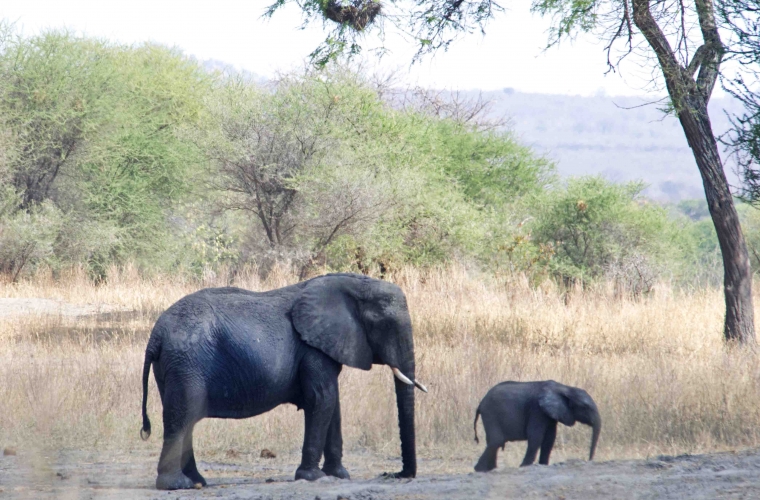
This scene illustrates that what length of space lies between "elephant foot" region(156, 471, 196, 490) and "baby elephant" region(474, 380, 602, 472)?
210 centimetres

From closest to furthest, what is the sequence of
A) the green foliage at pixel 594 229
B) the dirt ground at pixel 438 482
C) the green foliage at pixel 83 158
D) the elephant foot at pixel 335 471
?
the dirt ground at pixel 438 482 → the elephant foot at pixel 335 471 → the green foliage at pixel 83 158 → the green foliage at pixel 594 229

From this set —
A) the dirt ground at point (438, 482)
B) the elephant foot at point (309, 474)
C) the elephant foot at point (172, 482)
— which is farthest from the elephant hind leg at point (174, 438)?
the elephant foot at point (309, 474)

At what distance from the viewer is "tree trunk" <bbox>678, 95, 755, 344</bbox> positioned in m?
10.5

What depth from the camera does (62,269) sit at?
21.9 m

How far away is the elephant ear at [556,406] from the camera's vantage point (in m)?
6.33

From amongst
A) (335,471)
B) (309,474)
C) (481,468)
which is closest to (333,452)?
(335,471)

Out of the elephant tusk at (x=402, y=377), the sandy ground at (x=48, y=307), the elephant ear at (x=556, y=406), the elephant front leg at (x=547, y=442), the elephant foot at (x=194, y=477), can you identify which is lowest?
the elephant foot at (x=194, y=477)

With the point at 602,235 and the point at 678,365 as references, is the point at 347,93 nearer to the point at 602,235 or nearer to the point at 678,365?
the point at 602,235

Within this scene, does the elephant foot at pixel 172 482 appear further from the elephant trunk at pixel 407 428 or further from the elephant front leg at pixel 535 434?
the elephant front leg at pixel 535 434

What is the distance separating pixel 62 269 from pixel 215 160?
5.09 meters

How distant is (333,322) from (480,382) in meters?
2.98

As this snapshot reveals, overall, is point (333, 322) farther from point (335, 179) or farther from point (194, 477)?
point (335, 179)

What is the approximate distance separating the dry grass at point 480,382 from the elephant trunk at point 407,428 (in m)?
1.28

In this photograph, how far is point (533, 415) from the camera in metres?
6.40
